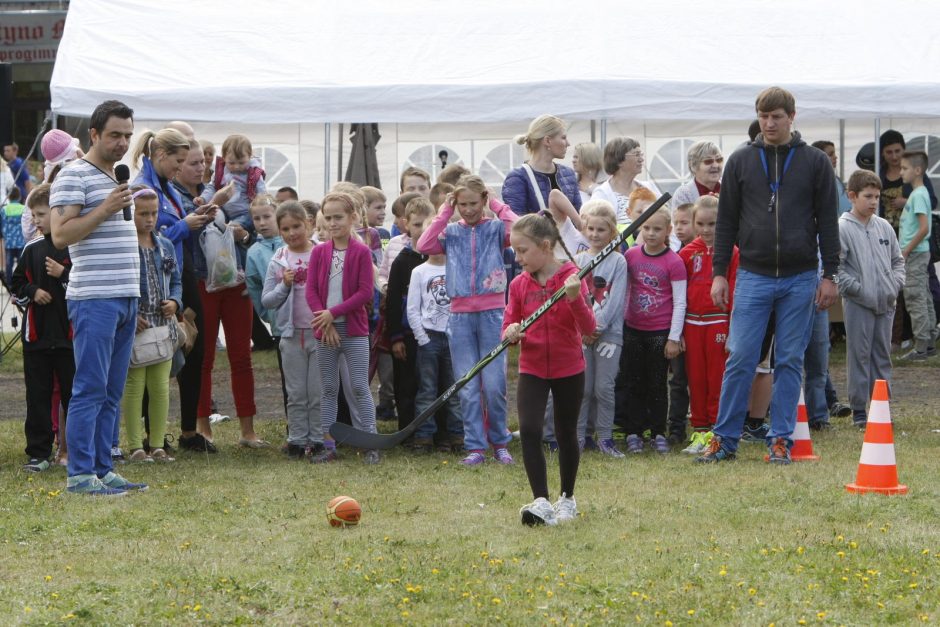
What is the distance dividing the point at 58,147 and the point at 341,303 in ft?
7.11

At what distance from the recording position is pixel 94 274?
22.1ft

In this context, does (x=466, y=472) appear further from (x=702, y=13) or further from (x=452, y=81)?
(x=702, y=13)

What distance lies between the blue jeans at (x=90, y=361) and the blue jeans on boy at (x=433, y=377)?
6.82 ft

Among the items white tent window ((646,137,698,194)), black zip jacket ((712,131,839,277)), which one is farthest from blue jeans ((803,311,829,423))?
white tent window ((646,137,698,194))

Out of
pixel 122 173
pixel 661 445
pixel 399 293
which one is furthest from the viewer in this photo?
pixel 399 293

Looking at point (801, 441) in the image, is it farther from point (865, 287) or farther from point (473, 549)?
point (473, 549)

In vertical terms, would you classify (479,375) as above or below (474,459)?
above

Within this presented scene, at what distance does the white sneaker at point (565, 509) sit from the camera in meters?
6.02

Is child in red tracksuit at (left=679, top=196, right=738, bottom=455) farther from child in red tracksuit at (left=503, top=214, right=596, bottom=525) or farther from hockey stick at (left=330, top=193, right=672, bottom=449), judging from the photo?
child in red tracksuit at (left=503, top=214, right=596, bottom=525)

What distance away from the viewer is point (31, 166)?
80.7ft

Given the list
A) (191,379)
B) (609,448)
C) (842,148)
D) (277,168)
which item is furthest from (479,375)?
(842,148)

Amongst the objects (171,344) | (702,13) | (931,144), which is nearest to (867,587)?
(171,344)

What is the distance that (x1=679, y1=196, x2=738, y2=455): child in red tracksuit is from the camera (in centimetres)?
830

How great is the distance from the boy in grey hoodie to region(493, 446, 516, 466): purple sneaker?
2516mm
